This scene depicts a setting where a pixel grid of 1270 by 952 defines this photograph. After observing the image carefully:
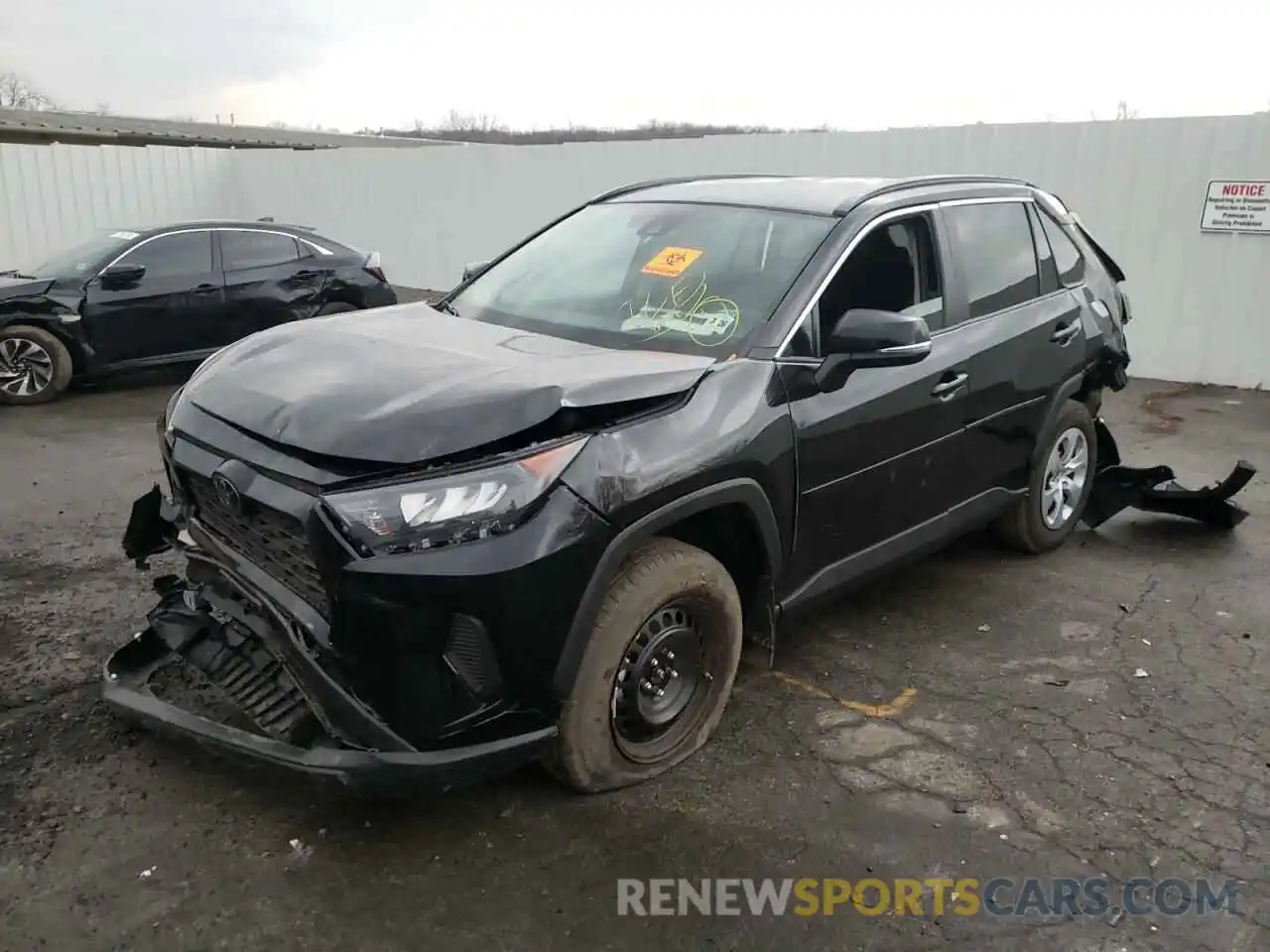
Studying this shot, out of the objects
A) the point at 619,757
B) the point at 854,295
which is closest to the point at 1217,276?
the point at 854,295

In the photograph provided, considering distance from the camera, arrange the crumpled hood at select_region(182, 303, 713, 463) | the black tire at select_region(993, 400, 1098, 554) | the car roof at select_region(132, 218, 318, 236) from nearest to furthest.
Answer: the crumpled hood at select_region(182, 303, 713, 463) → the black tire at select_region(993, 400, 1098, 554) → the car roof at select_region(132, 218, 318, 236)

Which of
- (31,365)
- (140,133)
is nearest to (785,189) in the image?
(31,365)

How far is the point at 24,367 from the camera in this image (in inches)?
332

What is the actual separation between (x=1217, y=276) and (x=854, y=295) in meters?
7.60

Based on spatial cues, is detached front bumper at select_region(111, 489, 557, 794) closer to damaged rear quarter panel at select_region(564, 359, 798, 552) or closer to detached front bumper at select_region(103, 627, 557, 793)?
detached front bumper at select_region(103, 627, 557, 793)

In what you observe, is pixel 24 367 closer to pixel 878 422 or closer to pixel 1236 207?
pixel 878 422

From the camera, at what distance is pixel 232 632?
294 cm

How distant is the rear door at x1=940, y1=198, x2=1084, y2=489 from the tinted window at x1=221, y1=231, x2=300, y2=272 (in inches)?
289

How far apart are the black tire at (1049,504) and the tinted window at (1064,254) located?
0.64 meters

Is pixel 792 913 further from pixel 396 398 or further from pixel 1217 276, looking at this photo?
pixel 1217 276

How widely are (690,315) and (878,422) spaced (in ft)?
2.65

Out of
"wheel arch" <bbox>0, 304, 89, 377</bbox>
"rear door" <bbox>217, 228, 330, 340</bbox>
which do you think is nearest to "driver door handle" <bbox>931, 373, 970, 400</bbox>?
"rear door" <bbox>217, 228, 330, 340</bbox>

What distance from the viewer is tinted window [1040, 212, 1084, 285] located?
4.97 meters

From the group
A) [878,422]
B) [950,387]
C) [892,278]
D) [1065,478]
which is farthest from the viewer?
[1065,478]
